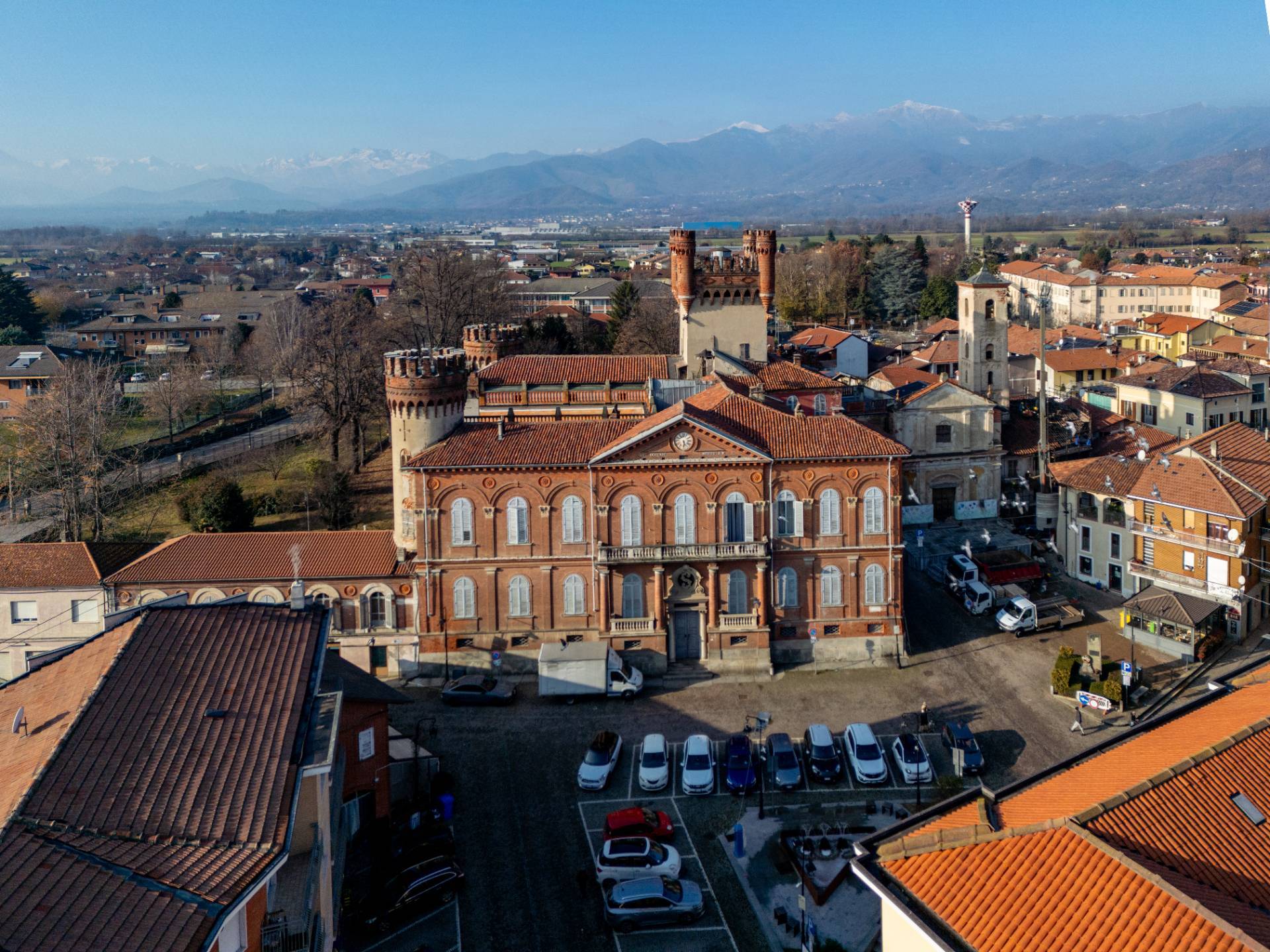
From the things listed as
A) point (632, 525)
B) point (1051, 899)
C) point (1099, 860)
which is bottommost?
point (1051, 899)

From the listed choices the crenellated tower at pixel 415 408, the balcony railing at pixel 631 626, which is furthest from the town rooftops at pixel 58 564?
the balcony railing at pixel 631 626

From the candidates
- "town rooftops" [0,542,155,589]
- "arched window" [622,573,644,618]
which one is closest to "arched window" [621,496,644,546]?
"arched window" [622,573,644,618]

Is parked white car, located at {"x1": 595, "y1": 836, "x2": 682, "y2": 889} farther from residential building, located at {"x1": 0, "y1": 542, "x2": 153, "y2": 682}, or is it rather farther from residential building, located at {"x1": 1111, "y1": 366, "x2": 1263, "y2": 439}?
residential building, located at {"x1": 1111, "y1": 366, "x2": 1263, "y2": 439}

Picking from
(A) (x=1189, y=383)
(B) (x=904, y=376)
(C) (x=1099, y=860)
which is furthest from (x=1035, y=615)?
(B) (x=904, y=376)

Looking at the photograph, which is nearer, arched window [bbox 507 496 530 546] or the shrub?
the shrub

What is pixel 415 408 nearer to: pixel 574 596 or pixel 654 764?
pixel 574 596

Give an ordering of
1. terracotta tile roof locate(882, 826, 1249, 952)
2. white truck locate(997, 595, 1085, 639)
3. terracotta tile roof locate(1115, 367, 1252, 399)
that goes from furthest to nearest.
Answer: terracotta tile roof locate(1115, 367, 1252, 399)
white truck locate(997, 595, 1085, 639)
terracotta tile roof locate(882, 826, 1249, 952)
